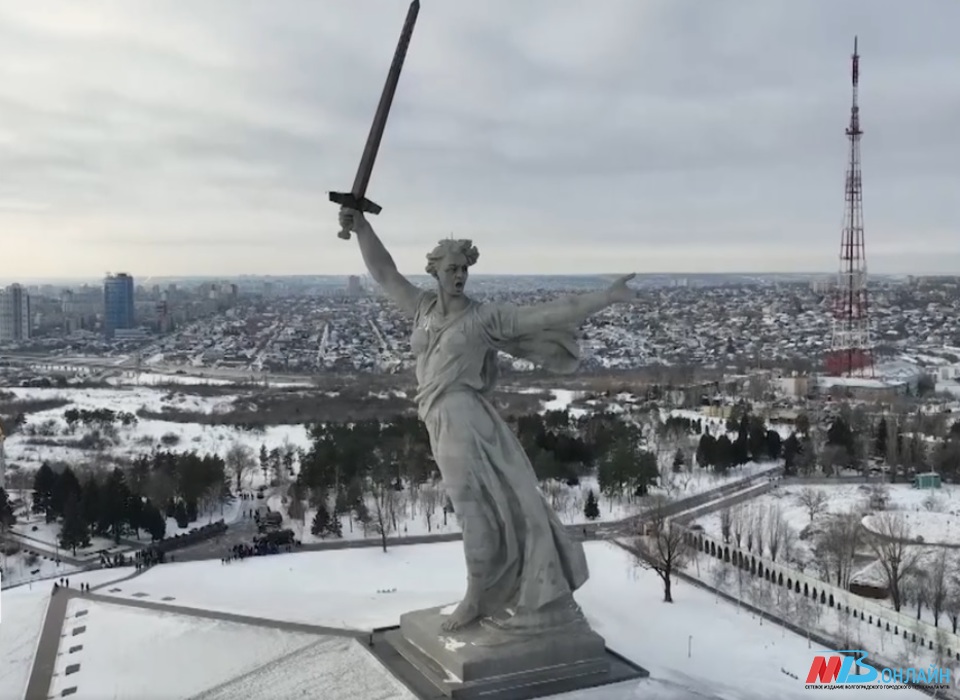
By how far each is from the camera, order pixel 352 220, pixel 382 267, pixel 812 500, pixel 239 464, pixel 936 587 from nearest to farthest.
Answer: pixel 352 220, pixel 382 267, pixel 936 587, pixel 812 500, pixel 239 464

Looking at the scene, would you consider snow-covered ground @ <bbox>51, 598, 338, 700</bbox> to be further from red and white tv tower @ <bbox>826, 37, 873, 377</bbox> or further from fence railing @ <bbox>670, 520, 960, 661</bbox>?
red and white tv tower @ <bbox>826, 37, 873, 377</bbox>

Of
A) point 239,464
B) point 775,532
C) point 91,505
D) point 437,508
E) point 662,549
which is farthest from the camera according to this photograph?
point 239,464

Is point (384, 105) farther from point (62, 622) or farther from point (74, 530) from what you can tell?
point (74, 530)

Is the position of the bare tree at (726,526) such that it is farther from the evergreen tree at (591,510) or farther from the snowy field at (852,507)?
the evergreen tree at (591,510)

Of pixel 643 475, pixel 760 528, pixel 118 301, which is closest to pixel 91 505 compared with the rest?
pixel 643 475

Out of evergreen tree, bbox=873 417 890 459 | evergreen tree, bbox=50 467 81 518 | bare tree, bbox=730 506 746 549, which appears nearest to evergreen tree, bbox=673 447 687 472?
bare tree, bbox=730 506 746 549

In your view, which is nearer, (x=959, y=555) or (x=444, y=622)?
(x=444, y=622)

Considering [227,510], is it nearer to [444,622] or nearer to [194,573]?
[194,573]

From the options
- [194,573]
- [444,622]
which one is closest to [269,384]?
[194,573]
